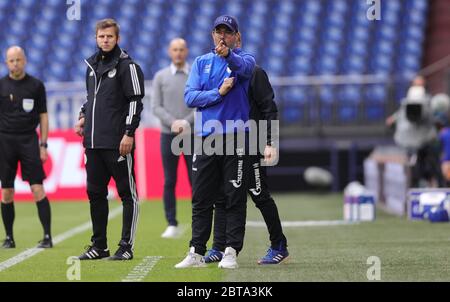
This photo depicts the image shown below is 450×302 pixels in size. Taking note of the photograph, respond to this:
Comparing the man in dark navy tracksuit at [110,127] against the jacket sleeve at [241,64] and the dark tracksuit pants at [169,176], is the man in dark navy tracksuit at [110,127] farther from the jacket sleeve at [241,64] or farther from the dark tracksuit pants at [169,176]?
the dark tracksuit pants at [169,176]

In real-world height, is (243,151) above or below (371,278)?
above

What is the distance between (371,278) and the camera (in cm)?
643

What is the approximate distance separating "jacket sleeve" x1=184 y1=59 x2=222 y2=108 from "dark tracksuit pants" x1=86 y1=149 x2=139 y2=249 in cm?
102

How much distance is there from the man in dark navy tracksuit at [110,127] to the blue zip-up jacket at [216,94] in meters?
0.76

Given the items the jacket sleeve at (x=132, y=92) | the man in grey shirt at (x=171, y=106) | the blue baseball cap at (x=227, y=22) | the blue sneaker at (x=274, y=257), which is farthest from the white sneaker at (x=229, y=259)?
the man in grey shirt at (x=171, y=106)

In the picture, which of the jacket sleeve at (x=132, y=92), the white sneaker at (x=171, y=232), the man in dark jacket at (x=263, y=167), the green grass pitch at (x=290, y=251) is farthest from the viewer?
the white sneaker at (x=171, y=232)

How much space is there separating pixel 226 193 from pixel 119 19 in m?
15.8

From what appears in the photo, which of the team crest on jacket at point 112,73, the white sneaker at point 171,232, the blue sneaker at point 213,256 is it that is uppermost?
the team crest on jacket at point 112,73

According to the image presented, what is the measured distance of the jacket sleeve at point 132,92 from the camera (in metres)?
7.84

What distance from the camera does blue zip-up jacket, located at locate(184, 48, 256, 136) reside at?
7184mm

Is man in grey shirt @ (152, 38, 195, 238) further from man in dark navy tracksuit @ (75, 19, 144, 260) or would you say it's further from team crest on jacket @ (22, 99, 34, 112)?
man in dark navy tracksuit @ (75, 19, 144, 260)

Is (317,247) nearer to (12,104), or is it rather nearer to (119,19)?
(12,104)
